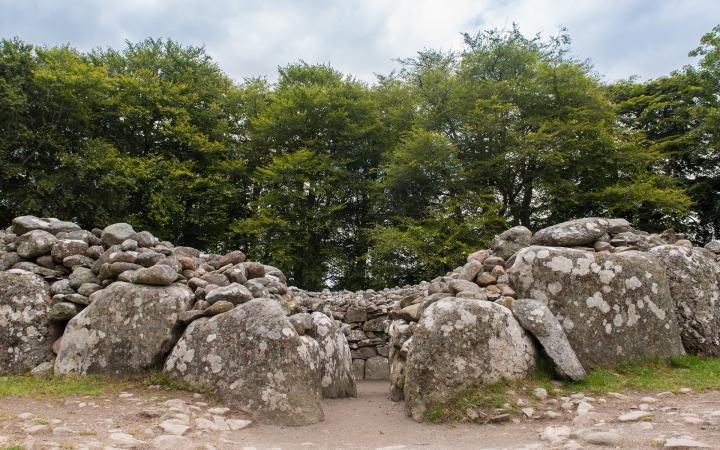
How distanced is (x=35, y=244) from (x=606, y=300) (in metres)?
10.1

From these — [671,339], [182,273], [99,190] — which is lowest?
[671,339]

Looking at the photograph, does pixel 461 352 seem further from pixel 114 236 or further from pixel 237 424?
pixel 114 236

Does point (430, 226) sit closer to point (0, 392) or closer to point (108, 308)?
point (108, 308)

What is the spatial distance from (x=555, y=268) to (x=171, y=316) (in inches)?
239

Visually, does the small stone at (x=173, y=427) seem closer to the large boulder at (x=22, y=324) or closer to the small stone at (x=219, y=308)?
the small stone at (x=219, y=308)

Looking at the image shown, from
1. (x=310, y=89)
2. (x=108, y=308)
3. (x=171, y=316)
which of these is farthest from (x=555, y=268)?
(x=310, y=89)

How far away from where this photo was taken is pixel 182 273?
8602mm

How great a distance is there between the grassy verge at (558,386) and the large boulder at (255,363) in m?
1.75

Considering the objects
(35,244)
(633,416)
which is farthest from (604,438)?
(35,244)

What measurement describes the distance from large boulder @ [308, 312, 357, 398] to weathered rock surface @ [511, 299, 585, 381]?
134 inches

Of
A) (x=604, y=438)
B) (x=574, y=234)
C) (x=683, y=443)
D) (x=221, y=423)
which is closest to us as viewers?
(x=683, y=443)

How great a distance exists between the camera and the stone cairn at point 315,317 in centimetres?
639

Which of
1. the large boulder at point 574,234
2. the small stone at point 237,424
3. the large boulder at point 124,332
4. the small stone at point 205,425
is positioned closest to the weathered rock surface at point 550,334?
the large boulder at point 574,234

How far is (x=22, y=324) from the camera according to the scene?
789cm
